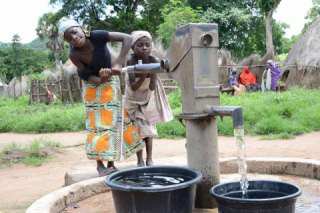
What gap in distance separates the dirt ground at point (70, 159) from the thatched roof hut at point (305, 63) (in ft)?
20.6

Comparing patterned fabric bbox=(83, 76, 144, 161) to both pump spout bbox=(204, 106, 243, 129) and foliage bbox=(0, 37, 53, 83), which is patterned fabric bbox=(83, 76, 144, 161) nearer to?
pump spout bbox=(204, 106, 243, 129)

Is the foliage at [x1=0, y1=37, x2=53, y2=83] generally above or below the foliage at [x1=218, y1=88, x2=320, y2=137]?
above

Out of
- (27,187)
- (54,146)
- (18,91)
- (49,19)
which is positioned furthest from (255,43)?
(27,187)

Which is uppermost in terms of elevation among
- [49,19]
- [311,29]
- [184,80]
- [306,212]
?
[49,19]

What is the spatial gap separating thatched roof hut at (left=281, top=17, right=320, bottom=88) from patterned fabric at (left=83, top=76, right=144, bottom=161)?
1017 centimetres

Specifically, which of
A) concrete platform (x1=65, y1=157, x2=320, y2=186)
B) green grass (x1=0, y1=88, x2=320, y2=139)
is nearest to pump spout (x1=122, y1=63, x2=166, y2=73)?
concrete platform (x1=65, y1=157, x2=320, y2=186)

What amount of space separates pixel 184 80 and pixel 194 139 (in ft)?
0.98

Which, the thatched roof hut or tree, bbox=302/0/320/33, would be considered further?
tree, bbox=302/0/320/33

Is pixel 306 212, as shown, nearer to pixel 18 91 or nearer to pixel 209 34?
pixel 209 34

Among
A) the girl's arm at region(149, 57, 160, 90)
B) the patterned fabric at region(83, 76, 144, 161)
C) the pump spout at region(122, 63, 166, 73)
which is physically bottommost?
the patterned fabric at region(83, 76, 144, 161)

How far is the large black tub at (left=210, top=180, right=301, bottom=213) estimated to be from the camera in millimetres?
1613

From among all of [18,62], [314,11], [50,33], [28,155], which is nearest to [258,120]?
[28,155]

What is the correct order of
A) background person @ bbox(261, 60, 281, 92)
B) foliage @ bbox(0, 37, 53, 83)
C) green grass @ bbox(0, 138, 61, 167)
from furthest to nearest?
1. foliage @ bbox(0, 37, 53, 83)
2. background person @ bbox(261, 60, 281, 92)
3. green grass @ bbox(0, 138, 61, 167)

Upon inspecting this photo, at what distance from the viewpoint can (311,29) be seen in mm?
13750
